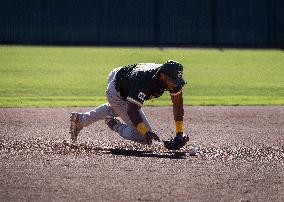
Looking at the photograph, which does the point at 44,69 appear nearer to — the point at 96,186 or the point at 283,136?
the point at 283,136

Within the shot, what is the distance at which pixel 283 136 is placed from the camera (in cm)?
1105

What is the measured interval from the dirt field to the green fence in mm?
17727

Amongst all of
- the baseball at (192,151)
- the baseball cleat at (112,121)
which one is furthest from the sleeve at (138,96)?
the baseball cleat at (112,121)

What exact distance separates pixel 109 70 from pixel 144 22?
349 inches

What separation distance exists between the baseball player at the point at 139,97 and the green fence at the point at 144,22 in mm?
20650

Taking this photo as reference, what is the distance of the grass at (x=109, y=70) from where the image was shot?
16672mm

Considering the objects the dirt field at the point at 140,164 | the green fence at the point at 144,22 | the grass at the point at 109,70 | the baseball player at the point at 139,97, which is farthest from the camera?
the green fence at the point at 144,22

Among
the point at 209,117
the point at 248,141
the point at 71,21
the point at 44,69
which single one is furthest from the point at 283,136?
the point at 71,21

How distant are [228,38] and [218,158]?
2337cm

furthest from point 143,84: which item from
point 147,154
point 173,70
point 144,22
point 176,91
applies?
point 144,22

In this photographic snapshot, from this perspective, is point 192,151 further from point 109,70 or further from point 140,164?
point 109,70

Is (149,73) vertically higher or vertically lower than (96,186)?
higher

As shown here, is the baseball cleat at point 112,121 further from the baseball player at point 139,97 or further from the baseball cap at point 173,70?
the baseball cap at point 173,70

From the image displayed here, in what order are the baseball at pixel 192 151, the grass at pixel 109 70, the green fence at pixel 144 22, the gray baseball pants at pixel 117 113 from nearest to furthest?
the baseball at pixel 192 151
the gray baseball pants at pixel 117 113
the grass at pixel 109 70
the green fence at pixel 144 22
